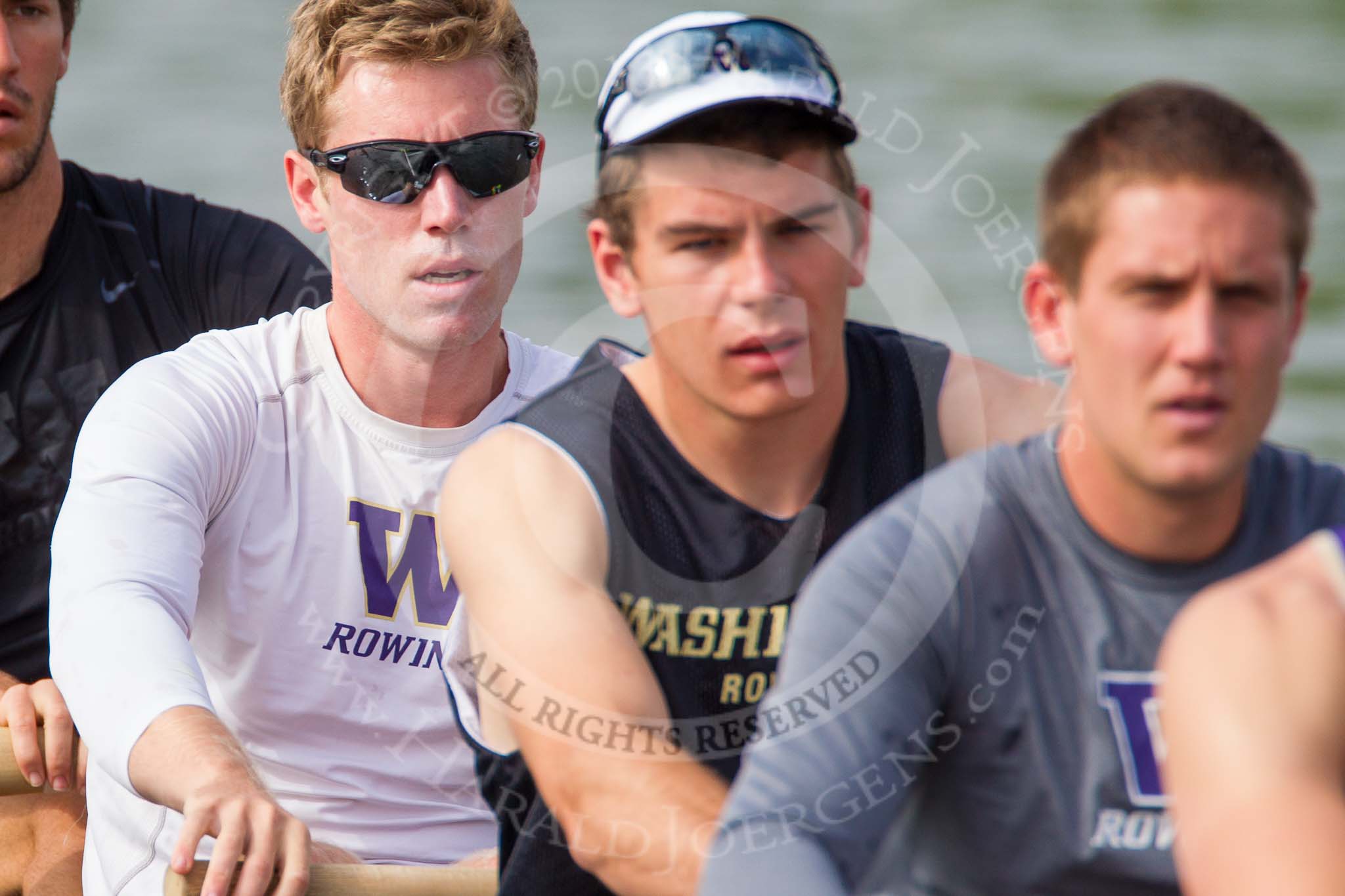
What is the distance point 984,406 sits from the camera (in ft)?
6.79

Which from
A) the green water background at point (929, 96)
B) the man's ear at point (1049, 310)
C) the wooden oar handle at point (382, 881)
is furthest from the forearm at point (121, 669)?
the green water background at point (929, 96)

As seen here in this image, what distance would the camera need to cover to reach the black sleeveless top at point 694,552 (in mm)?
1920

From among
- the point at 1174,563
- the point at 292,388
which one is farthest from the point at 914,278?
the point at 1174,563

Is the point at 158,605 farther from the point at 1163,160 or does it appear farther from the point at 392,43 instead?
the point at 1163,160

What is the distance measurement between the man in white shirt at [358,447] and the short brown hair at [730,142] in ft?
1.84

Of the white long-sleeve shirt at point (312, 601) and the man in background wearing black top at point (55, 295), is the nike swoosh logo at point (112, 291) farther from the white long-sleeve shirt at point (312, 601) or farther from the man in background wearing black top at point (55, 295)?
the white long-sleeve shirt at point (312, 601)

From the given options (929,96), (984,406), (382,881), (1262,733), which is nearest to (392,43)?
(984,406)

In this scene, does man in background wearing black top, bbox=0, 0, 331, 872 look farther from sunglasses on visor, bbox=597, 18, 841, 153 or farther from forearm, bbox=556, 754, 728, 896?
forearm, bbox=556, 754, 728, 896

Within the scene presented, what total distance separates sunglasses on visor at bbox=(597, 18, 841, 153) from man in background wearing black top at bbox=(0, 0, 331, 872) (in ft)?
3.98

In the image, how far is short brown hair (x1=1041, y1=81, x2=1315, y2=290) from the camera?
4.98 feet

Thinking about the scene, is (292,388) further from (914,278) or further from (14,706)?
(914,278)

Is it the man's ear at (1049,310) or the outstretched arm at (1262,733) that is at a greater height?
the man's ear at (1049,310)

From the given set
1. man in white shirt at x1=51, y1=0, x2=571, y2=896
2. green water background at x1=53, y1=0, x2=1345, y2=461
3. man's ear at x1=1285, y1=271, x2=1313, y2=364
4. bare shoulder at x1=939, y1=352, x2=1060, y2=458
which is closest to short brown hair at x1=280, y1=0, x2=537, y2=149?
man in white shirt at x1=51, y1=0, x2=571, y2=896

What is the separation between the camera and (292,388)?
2.50m
